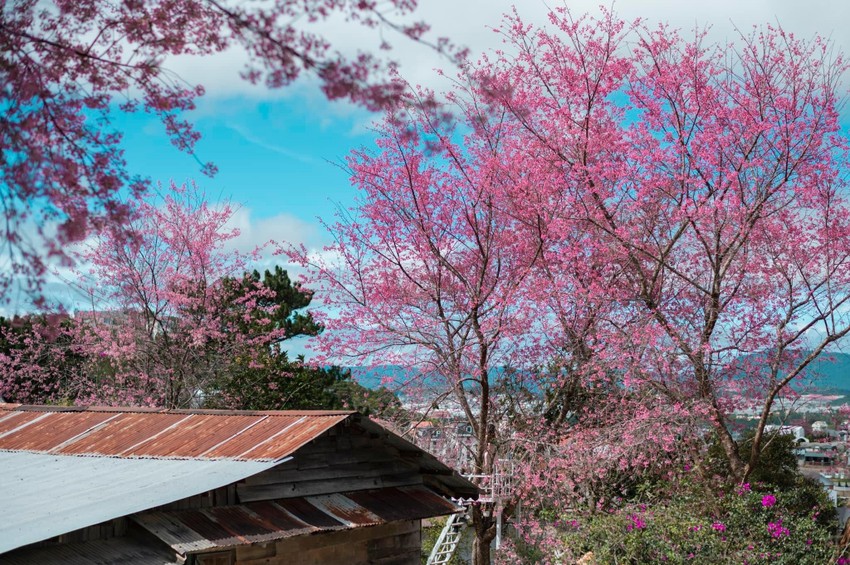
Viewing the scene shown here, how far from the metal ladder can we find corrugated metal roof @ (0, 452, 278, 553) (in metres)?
Result: 8.35

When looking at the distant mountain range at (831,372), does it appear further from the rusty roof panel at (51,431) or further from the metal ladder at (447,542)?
the rusty roof panel at (51,431)

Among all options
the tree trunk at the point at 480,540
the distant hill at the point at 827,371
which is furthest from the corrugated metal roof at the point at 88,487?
the distant hill at the point at 827,371

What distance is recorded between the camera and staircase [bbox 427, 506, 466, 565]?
48.8 ft

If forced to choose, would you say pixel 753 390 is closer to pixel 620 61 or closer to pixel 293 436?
pixel 620 61

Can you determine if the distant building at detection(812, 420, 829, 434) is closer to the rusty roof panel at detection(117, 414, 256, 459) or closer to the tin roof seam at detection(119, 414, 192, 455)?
the rusty roof panel at detection(117, 414, 256, 459)

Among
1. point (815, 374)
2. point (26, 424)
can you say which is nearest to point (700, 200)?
point (815, 374)

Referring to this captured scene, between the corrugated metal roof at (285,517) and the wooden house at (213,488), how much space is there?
1 centimetres

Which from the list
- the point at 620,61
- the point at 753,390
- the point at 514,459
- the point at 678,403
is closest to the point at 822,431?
the point at 753,390

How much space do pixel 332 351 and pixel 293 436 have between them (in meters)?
4.63

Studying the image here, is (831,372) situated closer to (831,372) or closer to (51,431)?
(831,372)

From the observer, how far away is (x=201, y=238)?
17.5 meters

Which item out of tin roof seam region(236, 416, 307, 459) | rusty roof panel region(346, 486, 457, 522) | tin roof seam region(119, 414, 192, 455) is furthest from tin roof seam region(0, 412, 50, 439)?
rusty roof panel region(346, 486, 457, 522)

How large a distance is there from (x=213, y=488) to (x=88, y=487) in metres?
1.23

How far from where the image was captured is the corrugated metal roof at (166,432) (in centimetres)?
737
